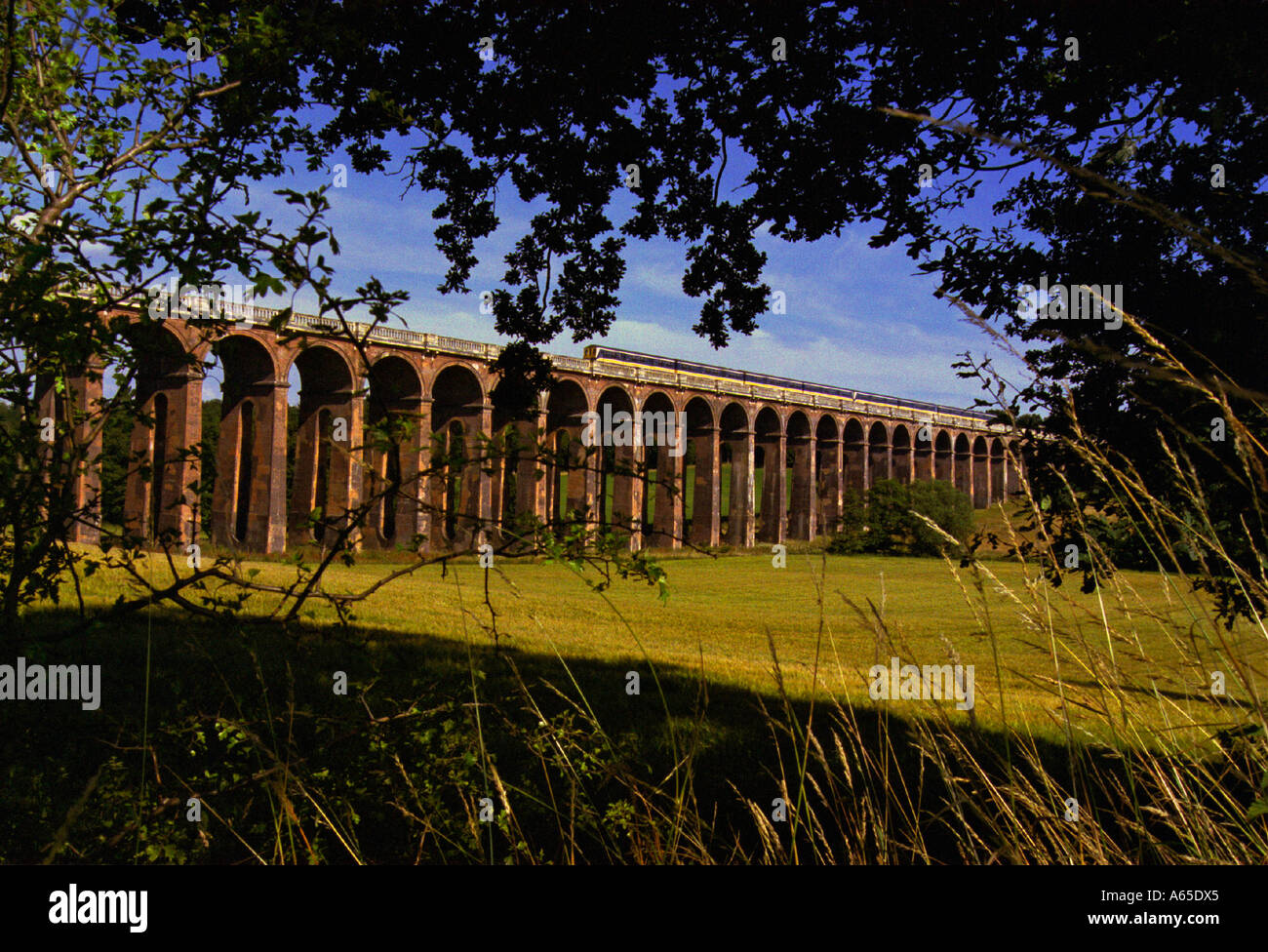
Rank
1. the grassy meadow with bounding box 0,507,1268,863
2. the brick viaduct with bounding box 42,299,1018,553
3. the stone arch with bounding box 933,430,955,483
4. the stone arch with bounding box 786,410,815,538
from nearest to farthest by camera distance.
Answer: the grassy meadow with bounding box 0,507,1268,863 < the brick viaduct with bounding box 42,299,1018,553 < the stone arch with bounding box 786,410,815,538 < the stone arch with bounding box 933,430,955,483

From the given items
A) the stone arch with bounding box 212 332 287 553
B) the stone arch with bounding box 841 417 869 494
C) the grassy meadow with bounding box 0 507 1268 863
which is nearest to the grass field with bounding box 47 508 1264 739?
the grassy meadow with bounding box 0 507 1268 863

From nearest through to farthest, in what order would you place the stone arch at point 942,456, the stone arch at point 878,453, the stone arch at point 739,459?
the stone arch at point 739,459 < the stone arch at point 878,453 < the stone arch at point 942,456

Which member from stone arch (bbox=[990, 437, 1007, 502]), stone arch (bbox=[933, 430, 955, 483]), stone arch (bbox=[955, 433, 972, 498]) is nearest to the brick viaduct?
stone arch (bbox=[933, 430, 955, 483])

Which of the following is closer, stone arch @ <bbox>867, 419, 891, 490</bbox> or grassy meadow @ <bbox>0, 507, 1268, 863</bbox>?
grassy meadow @ <bbox>0, 507, 1268, 863</bbox>

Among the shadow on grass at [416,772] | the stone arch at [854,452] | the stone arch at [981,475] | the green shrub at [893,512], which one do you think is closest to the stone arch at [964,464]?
the stone arch at [981,475]

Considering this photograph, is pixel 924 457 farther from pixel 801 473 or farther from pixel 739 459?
pixel 739 459

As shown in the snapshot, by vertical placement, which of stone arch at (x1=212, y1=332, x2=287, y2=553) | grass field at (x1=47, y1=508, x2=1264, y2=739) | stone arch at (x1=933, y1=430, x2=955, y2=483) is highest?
stone arch at (x1=933, y1=430, x2=955, y2=483)

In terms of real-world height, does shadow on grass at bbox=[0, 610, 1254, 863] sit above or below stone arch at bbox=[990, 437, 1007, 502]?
below

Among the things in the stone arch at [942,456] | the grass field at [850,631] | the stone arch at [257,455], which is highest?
the stone arch at [942,456]

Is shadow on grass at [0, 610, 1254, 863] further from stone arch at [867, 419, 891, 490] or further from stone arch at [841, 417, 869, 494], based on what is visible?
stone arch at [867, 419, 891, 490]

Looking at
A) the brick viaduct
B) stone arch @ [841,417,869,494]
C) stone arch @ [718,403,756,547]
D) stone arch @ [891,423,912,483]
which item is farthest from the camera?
stone arch @ [891,423,912,483]

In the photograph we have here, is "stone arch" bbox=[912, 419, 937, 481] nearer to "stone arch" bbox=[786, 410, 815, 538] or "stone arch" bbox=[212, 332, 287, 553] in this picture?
"stone arch" bbox=[786, 410, 815, 538]


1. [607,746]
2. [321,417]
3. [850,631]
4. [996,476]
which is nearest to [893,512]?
[850,631]

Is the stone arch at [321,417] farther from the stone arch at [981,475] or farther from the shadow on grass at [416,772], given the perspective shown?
the stone arch at [981,475]
